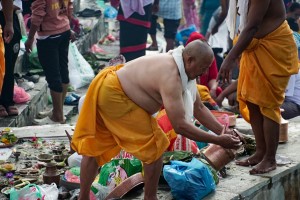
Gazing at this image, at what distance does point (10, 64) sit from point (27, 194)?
3.06 metres

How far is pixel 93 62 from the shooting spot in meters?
13.1

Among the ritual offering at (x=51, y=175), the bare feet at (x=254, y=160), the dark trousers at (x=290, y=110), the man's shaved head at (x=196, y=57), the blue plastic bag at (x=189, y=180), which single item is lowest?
the dark trousers at (x=290, y=110)

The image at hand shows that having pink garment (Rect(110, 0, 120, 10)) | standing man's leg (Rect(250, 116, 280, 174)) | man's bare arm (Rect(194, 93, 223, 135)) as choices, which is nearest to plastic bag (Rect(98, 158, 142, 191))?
man's bare arm (Rect(194, 93, 223, 135))

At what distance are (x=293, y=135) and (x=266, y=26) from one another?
1961 mm

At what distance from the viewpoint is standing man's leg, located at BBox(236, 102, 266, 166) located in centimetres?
751

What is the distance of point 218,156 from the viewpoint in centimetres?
723

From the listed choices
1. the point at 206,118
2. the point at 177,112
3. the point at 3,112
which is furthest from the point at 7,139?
the point at 177,112

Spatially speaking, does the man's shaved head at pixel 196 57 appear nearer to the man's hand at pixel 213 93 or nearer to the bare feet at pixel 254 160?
the bare feet at pixel 254 160

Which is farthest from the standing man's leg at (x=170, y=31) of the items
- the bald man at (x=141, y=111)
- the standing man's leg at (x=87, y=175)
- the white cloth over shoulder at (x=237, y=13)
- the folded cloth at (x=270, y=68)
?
the standing man's leg at (x=87, y=175)

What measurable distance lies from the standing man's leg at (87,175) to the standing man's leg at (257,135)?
170cm

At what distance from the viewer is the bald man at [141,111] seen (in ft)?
→ 20.2

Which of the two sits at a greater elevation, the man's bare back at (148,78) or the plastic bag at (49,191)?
the man's bare back at (148,78)

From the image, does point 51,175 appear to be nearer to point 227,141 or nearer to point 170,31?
point 227,141

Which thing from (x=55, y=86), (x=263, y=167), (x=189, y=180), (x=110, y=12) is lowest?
(x=110, y=12)
